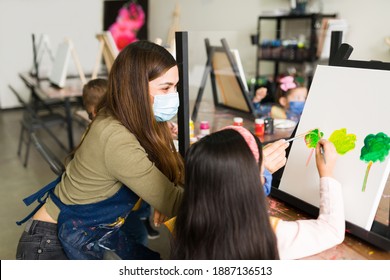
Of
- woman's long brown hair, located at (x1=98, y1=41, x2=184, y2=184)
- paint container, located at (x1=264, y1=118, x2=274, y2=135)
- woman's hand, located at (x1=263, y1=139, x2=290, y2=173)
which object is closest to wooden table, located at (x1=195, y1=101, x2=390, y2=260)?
woman's hand, located at (x1=263, y1=139, x2=290, y2=173)

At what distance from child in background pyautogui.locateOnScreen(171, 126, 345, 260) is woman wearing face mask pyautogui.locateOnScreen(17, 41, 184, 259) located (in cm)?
22

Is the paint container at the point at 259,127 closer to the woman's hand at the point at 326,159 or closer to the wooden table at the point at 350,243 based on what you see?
the wooden table at the point at 350,243

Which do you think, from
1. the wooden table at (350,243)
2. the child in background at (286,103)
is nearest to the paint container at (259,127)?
the child in background at (286,103)

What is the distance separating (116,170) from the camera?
1.06 metres

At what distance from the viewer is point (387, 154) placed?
36.0 inches

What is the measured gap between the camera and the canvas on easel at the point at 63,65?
3.55m

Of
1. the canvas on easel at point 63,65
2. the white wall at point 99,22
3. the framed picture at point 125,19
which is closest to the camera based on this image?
the white wall at point 99,22

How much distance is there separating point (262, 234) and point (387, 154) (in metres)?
0.38

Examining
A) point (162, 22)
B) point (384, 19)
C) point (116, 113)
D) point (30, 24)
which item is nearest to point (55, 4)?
point (30, 24)

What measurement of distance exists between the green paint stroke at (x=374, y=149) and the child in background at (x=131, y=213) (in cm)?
83

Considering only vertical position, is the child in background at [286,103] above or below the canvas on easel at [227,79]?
below

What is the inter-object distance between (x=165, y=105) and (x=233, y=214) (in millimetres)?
506

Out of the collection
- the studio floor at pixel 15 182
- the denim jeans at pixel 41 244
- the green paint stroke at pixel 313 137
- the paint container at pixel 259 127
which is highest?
the green paint stroke at pixel 313 137

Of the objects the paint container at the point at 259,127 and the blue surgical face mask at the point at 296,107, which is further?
the blue surgical face mask at the point at 296,107
